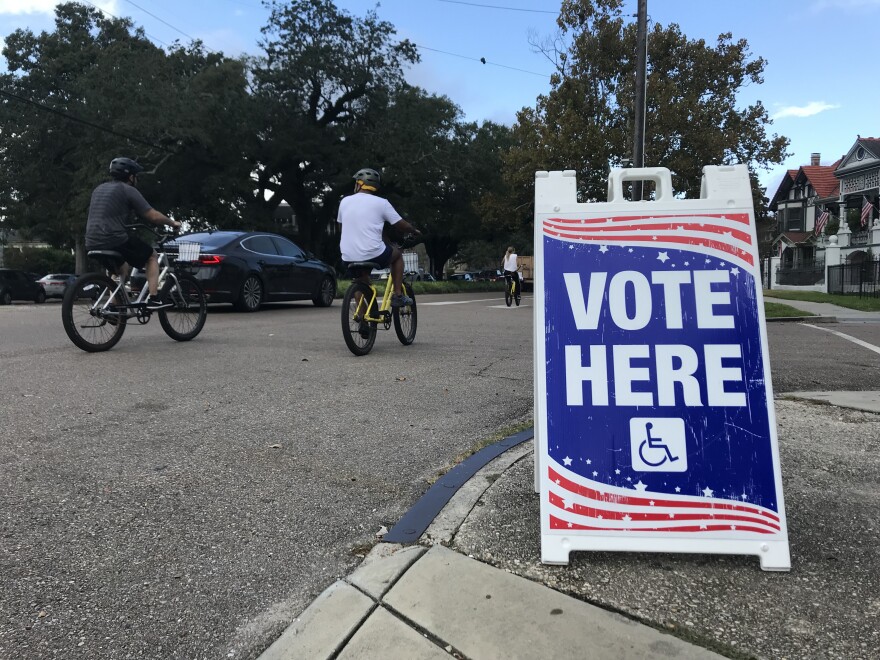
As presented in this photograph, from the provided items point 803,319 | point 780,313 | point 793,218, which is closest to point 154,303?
point 803,319

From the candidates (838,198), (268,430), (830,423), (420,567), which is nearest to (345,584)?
(420,567)

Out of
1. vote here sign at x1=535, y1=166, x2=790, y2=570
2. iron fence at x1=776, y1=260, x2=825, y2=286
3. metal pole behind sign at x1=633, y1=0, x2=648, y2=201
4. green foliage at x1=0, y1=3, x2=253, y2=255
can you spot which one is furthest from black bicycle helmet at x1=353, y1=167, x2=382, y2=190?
iron fence at x1=776, y1=260, x2=825, y2=286

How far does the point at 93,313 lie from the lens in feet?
21.5

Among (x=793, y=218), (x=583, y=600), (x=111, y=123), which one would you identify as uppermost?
(x=111, y=123)

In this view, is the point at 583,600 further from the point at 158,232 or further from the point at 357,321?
the point at 158,232

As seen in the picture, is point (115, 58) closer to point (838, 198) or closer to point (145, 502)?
point (145, 502)

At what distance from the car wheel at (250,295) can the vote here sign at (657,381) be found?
10132 mm

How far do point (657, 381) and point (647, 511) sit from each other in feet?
1.49

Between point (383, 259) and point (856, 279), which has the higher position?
point (383, 259)

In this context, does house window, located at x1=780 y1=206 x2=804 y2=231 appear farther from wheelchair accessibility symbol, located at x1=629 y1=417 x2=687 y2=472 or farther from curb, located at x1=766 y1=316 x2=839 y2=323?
wheelchair accessibility symbol, located at x1=629 y1=417 x2=687 y2=472

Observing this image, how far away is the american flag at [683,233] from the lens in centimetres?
245

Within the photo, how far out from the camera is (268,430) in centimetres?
399

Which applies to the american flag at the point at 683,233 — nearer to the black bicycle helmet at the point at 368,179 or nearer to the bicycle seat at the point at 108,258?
the black bicycle helmet at the point at 368,179

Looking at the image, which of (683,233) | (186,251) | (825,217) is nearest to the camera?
(683,233)
